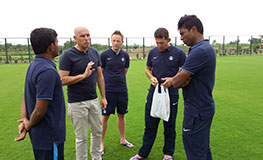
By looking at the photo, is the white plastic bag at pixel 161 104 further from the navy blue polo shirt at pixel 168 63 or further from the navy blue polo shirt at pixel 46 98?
the navy blue polo shirt at pixel 46 98

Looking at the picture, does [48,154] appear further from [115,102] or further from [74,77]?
[115,102]

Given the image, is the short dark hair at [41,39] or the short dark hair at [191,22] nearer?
the short dark hair at [41,39]

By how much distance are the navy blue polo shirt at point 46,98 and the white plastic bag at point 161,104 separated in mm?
1587

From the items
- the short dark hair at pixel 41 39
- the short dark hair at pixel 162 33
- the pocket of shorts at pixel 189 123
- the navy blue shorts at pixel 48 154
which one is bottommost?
the navy blue shorts at pixel 48 154

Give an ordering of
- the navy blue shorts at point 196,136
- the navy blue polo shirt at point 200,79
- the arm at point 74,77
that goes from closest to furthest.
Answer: the navy blue polo shirt at point 200,79 → the navy blue shorts at point 196,136 → the arm at point 74,77

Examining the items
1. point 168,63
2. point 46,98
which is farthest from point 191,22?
point 46,98

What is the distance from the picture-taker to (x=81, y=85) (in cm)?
303

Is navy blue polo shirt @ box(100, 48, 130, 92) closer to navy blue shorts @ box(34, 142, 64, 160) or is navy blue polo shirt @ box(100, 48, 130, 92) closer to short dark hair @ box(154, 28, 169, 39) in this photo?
short dark hair @ box(154, 28, 169, 39)

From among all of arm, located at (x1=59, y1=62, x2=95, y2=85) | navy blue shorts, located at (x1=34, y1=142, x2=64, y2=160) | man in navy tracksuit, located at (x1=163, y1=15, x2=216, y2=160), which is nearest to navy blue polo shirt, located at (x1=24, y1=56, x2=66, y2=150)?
navy blue shorts, located at (x1=34, y1=142, x2=64, y2=160)

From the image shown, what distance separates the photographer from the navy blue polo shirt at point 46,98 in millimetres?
1803

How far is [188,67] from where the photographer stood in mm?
2180

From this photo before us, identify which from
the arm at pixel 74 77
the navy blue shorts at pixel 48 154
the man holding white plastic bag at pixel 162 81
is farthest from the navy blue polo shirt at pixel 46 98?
the man holding white plastic bag at pixel 162 81

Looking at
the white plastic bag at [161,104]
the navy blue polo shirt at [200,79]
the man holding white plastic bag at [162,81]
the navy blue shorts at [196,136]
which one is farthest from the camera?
the man holding white plastic bag at [162,81]

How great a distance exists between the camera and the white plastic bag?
3225 millimetres
